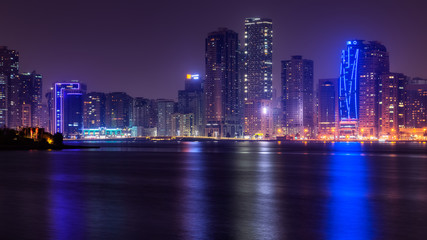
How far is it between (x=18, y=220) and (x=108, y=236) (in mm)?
5950

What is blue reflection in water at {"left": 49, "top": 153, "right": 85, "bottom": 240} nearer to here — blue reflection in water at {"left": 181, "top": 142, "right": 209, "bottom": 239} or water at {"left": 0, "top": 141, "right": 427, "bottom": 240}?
water at {"left": 0, "top": 141, "right": 427, "bottom": 240}

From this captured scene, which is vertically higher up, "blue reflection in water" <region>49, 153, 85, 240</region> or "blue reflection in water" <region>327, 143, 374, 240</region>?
"blue reflection in water" <region>49, 153, 85, 240</region>

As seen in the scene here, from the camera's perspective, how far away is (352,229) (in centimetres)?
1973

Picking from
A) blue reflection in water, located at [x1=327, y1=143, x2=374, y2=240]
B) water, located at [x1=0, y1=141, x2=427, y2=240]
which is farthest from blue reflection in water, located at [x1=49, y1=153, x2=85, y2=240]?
blue reflection in water, located at [x1=327, y1=143, x2=374, y2=240]

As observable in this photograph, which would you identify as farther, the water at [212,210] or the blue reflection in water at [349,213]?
the water at [212,210]

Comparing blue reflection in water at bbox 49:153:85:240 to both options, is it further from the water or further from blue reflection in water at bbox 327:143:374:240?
blue reflection in water at bbox 327:143:374:240

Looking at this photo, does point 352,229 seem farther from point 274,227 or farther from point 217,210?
point 217,210

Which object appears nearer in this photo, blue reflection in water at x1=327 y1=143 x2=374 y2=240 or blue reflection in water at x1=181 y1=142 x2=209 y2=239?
blue reflection in water at x1=327 y1=143 x2=374 y2=240

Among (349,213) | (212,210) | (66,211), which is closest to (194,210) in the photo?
(212,210)

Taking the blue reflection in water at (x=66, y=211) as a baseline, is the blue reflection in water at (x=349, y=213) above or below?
below

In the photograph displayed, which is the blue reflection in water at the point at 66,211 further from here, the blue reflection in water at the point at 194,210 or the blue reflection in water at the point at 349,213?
the blue reflection in water at the point at 349,213

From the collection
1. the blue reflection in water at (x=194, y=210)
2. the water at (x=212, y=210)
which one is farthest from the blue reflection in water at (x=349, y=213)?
the blue reflection in water at (x=194, y=210)

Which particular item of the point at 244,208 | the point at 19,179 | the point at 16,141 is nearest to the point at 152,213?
the point at 244,208

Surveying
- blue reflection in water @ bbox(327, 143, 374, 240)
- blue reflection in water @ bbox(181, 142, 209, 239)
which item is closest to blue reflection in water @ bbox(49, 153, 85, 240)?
blue reflection in water @ bbox(181, 142, 209, 239)
